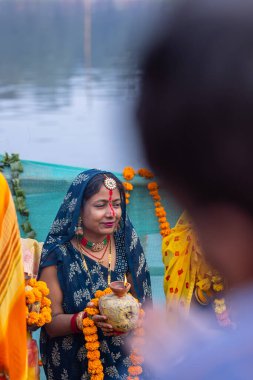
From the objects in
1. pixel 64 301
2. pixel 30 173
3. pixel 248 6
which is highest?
pixel 30 173

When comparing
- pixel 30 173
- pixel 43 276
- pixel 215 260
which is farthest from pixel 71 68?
pixel 215 260

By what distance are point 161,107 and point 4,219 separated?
1122mm

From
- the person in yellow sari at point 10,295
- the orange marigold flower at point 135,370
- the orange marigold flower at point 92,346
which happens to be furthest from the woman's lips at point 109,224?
the person in yellow sari at point 10,295

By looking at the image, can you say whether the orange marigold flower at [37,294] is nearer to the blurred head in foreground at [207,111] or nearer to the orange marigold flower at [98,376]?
the orange marigold flower at [98,376]

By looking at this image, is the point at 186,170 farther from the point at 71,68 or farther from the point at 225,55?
the point at 71,68

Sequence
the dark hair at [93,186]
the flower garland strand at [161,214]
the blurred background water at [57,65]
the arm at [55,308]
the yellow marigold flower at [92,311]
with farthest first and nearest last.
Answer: the blurred background water at [57,65]
the flower garland strand at [161,214]
the dark hair at [93,186]
the arm at [55,308]
the yellow marigold flower at [92,311]

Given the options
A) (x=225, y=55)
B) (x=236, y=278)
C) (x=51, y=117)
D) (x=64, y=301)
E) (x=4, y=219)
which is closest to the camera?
(x=225, y=55)

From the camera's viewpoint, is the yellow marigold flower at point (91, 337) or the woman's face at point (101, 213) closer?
the yellow marigold flower at point (91, 337)

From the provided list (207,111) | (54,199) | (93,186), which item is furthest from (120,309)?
(207,111)

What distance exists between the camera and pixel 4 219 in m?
1.82

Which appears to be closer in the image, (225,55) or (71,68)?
(225,55)

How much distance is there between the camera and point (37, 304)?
2.89 meters

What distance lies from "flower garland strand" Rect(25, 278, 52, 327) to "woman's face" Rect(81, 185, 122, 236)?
344 millimetres

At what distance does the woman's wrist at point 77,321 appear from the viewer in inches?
116
